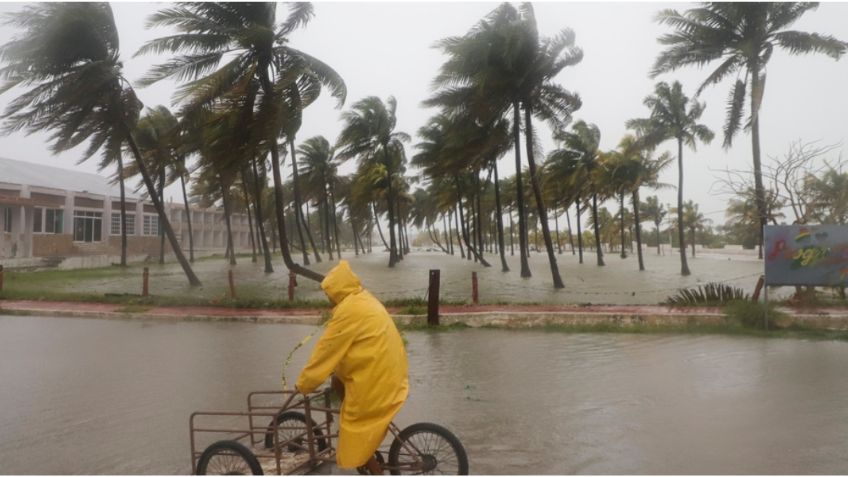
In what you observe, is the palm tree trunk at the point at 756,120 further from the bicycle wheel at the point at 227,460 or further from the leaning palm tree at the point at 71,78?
the leaning palm tree at the point at 71,78

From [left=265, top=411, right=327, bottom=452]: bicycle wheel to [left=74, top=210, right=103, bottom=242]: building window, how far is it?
25.9 m

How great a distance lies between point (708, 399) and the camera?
21.5 feet

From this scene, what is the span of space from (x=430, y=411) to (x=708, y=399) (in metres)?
2.86

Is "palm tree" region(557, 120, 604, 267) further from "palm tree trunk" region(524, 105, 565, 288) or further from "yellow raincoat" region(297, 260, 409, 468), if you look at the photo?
"yellow raincoat" region(297, 260, 409, 468)

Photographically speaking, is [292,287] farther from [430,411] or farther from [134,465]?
[134,465]

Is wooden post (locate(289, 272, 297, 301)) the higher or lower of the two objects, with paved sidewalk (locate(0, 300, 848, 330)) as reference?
higher

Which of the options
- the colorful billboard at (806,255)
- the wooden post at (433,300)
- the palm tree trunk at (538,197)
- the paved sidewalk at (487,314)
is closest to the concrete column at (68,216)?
the paved sidewalk at (487,314)

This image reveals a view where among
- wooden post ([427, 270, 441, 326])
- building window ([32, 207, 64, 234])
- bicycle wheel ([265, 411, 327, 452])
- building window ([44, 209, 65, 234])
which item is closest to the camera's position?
bicycle wheel ([265, 411, 327, 452])

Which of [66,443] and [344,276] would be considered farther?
[66,443]

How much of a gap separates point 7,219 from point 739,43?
25.9 meters

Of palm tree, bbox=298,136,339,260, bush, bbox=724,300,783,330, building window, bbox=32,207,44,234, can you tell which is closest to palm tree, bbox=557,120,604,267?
palm tree, bbox=298,136,339,260

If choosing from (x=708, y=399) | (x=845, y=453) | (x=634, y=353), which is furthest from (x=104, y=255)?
(x=845, y=453)

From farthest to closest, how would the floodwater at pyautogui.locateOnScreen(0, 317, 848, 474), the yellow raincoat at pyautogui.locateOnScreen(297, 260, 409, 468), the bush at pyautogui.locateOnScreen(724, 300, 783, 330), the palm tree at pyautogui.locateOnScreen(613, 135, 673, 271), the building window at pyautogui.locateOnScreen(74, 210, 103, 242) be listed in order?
the palm tree at pyautogui.locateOnScreen(613, 135, 673, 271), the building window at pyautogui.locateOnScreen(74, 210, 103, 242), the bush at pyautogui.locateOnScreen(724, 300, 783, 330), the floodwater at pyautogui.locateOnScreen(0, 317, 848, 474), the yellow raincoat at pyautogui.locateOnScreen(297, 260, 409, 468)

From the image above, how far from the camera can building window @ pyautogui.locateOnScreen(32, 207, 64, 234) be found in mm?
25891
